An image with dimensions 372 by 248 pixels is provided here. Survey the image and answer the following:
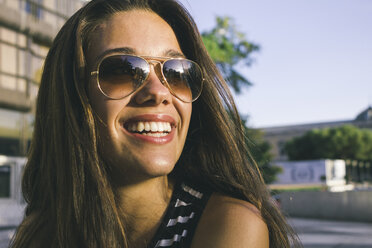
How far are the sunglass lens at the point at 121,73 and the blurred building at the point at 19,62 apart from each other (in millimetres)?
13775

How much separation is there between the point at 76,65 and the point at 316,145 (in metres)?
55.8

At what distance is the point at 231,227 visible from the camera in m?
1.36

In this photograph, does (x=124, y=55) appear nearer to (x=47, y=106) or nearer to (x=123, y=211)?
(x=47, y=106)

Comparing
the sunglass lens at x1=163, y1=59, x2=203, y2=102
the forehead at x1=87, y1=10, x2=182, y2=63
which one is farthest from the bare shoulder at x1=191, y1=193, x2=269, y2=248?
the forehead at x1=87, y1=10, x2=182, y2=63

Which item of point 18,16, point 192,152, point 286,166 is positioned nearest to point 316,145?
point 286,166

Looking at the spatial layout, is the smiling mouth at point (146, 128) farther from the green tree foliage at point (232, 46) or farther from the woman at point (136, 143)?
the green tree foliage at point (232, 46)

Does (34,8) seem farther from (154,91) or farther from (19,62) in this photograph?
(154,91)

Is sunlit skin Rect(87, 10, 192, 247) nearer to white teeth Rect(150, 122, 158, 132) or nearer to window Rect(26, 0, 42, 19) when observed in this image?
white teeth Rect(150, 122, 158, 132)

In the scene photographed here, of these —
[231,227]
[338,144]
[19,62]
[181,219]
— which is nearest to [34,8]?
[19,62]

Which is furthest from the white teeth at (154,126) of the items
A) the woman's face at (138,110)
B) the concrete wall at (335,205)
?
the concrete wall at (335,205)

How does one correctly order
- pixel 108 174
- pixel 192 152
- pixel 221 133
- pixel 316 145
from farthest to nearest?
1. pixel 316 145
2. pixel 192 152
3. pixel 221 133
4. pixel 108 174

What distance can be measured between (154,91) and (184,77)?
176 mm

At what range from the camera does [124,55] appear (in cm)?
156

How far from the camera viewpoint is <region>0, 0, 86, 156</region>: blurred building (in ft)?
46.8
